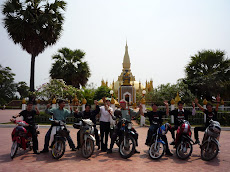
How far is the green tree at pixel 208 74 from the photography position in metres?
26.7

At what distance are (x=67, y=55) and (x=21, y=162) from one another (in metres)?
22.2

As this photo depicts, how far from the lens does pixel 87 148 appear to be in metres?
5.87

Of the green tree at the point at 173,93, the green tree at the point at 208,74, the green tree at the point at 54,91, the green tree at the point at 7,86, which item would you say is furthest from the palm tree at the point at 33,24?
the green tree at the point at 7,86

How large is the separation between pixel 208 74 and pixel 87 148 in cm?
2520

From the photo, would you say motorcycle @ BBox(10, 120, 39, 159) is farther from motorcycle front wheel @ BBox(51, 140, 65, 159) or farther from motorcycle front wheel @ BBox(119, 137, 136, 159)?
motorcycle front wheel @ BBox(119, 137, 136, 159)

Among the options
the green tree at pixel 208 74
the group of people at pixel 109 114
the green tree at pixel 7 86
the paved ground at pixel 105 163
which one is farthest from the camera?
the green tree at pixel 7 86

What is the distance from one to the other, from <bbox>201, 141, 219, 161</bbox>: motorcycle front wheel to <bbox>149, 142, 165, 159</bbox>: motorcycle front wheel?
114 centimetres

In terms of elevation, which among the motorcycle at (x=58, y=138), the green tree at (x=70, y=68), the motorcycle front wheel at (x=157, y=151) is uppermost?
the green tree at (x=70, y=68)

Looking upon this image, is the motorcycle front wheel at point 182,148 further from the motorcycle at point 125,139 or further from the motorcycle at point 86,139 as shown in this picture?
the motorcycle at point 86,139

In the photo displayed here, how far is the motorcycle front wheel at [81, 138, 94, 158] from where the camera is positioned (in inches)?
230

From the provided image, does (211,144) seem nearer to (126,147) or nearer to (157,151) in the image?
(157,151)

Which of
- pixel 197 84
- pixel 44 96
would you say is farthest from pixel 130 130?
pixel 197 84

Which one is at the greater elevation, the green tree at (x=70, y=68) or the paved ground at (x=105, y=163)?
the green tree at (x=70, y=68)

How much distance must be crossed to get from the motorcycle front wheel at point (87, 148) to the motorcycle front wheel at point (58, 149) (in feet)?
1.88
